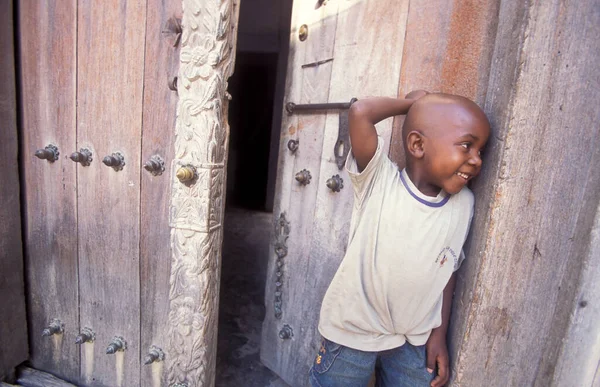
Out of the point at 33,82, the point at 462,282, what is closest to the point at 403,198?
the point at 462,282

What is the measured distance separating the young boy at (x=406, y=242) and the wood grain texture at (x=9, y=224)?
49.0 inches

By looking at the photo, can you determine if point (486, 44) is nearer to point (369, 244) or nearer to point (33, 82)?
point (369, 244)

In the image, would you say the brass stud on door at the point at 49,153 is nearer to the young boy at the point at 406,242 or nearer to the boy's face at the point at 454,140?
the young boy at the point at 406,242

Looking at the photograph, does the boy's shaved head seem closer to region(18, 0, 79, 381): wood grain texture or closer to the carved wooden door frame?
the carved wooden door frame

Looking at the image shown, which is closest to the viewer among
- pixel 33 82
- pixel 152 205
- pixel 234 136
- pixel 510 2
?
pixel 510 2

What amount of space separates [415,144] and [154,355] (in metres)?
1.08

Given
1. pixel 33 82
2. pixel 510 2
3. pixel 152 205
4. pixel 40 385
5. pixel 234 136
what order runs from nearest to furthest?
pixel 510 2 < pixel 152 205 < pixel 33 82 < pixel 40 385 < pixel 234 136

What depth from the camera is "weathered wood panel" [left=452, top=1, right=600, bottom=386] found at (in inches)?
27.1

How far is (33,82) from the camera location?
3.84 feet

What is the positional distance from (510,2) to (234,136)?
4.38 m

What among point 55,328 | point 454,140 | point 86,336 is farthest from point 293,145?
point 55,328

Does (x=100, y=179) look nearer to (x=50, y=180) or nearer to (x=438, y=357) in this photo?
(x=50, y=180)

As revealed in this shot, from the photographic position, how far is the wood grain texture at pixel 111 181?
3.43 ft

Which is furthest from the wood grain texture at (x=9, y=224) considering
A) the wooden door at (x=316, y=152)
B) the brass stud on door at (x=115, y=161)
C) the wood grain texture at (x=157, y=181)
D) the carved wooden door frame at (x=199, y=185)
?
the wooden door at (x=316, y=152)
